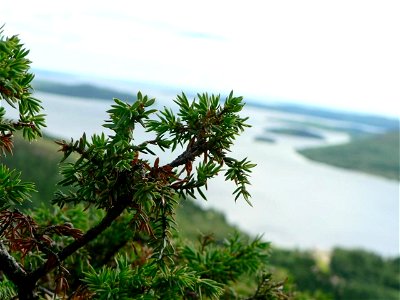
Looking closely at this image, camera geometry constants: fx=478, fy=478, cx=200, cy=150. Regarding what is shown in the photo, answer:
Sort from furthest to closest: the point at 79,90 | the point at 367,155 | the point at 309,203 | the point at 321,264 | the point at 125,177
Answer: the point at 79,90 → the point at 367,155 → the point at 309,203 → the point at 321,264 → the point at 125,177

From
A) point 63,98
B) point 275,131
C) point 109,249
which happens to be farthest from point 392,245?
point 63,98

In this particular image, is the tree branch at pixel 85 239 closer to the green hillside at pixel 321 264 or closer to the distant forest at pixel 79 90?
the green hillside at pixel 321 264

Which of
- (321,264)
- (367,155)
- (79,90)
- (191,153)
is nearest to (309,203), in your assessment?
(321,264)

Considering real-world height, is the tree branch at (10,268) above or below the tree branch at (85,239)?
below

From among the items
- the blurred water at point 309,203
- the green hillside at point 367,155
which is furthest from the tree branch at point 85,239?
the green hillside at point 367,155

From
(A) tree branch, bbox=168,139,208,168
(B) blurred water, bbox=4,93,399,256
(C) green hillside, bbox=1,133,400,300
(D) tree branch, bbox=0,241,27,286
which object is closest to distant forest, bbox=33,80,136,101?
(B) blurred water, bbox=4,93,399,256

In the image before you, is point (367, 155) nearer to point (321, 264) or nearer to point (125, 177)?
point (321, 264)

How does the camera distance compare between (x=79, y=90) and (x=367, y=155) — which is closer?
(x=367, y=155)
